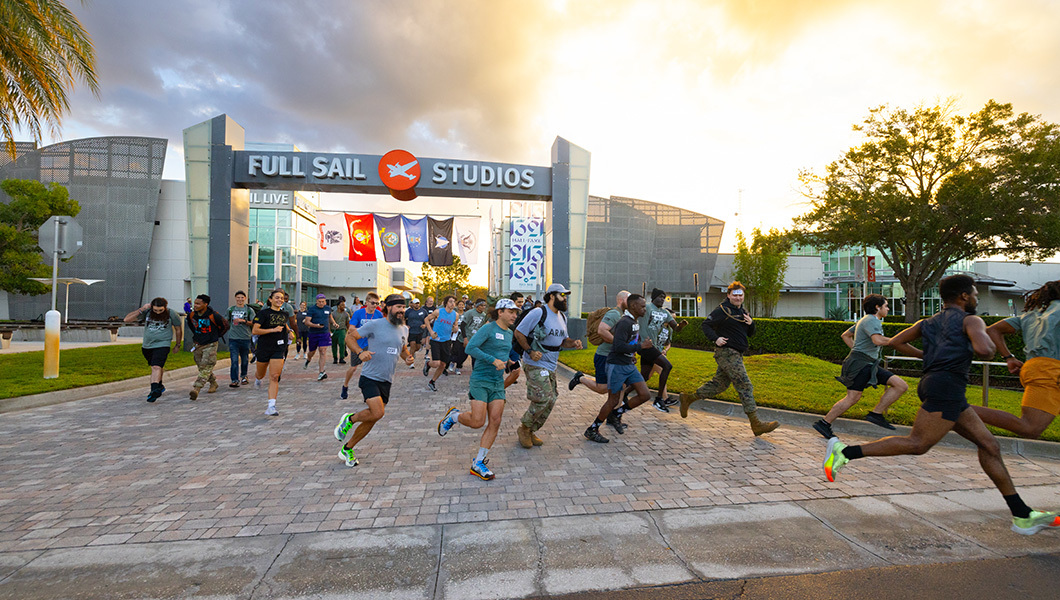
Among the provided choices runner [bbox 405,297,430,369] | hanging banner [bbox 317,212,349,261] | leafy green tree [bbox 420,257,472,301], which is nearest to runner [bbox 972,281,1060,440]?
runner [bbox 405,297,430,369]

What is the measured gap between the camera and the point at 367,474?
4891 millimetres

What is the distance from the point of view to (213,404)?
27.7 ft

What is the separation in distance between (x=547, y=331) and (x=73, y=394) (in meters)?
8.83

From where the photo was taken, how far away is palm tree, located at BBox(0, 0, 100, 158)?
388 inches

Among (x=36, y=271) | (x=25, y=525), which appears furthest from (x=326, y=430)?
(x=36, y=271)

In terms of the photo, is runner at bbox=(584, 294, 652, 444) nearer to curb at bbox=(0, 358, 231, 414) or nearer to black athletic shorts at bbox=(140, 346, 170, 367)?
black athletic shorts at bbox=(140, 346, 170, 367)

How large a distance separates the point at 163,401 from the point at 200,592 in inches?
288

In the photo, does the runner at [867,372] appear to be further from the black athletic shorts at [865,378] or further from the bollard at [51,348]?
→ the bollard at [51,348]

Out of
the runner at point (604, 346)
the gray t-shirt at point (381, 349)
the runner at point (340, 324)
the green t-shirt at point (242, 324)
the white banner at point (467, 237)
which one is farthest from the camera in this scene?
the white banner at point (467, 237)

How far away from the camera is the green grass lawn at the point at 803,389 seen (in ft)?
23.4

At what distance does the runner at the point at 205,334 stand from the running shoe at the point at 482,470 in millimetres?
6701

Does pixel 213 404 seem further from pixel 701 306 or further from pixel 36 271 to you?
pixel 701 306

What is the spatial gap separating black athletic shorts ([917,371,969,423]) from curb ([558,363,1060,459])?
1594 mm

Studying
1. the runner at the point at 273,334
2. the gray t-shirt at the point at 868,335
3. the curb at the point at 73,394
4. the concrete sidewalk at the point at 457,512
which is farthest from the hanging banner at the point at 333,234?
the gray t-shirt at the point at 868,335
